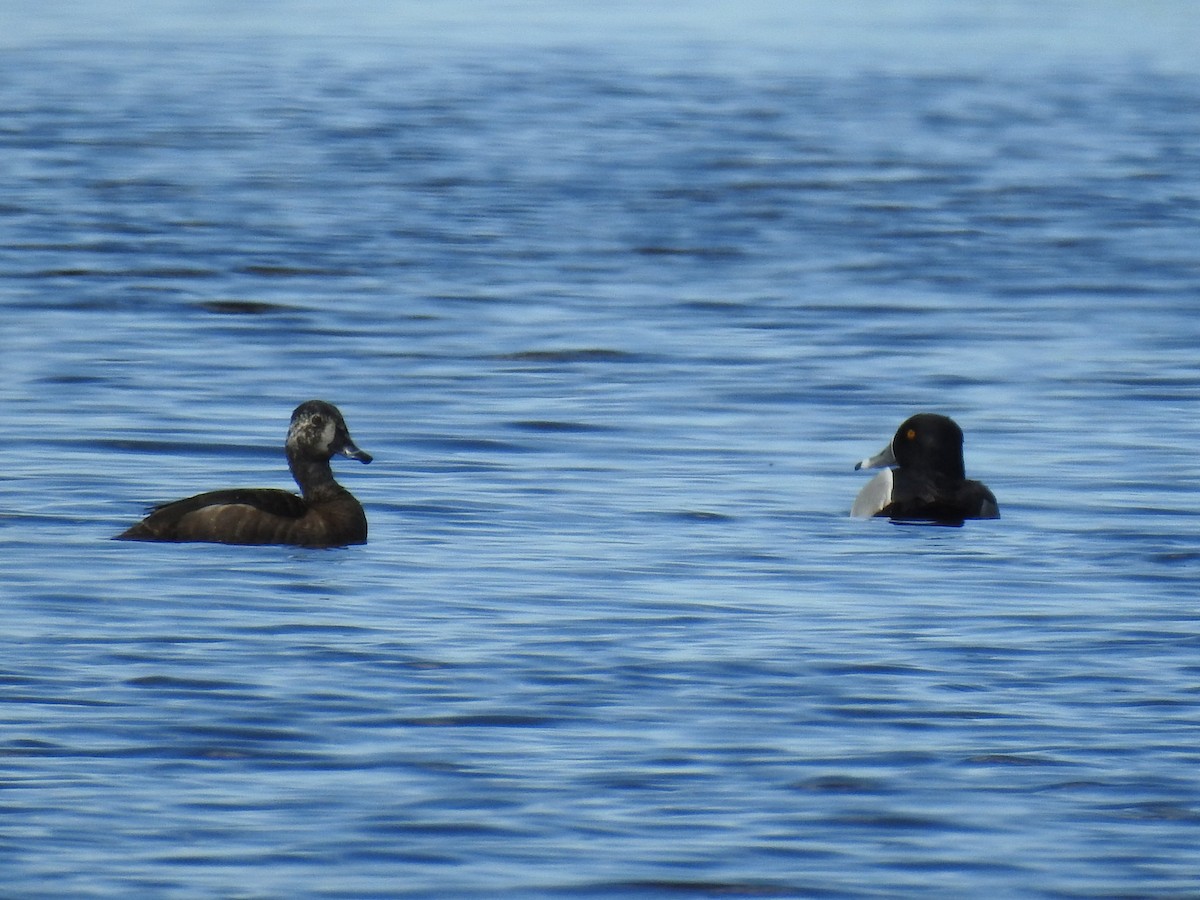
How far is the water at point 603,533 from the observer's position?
755 centimetres

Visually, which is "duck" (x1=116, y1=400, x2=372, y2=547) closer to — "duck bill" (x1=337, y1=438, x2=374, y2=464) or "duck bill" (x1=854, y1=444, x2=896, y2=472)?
"duck bill" (x1=337, y1=438, x2=374, y2=464)

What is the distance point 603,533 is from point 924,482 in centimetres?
198

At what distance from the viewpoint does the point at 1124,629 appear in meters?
10.2

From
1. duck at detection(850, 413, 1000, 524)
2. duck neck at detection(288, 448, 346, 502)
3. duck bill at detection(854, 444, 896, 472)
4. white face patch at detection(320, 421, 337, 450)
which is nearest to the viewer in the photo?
duck neck at detection(288, 448, 346, 502)

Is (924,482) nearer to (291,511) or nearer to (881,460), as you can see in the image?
(881,460)

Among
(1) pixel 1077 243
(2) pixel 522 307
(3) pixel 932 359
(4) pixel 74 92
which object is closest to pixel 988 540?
(3) pixel 932 359

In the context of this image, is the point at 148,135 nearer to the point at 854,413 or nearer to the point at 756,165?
the point at 756,165

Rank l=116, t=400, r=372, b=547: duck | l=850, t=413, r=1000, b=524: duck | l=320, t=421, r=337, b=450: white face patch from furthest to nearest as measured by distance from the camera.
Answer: l=850, t=413, r=1000, b=524: duck
l=320, t=421, r=337, b=450: white face patch
l=116, t=400, r=372, b=547: duck

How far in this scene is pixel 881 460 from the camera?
551 inches

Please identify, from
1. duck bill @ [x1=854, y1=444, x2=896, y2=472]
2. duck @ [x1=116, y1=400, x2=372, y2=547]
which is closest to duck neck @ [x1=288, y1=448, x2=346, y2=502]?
duck @ [x1=116, y1=400, x2=372, y2=547]

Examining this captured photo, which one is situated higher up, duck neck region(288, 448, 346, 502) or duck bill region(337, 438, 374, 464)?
duck bill region(337, 438, 374, 464)

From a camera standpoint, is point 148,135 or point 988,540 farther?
point 148,135

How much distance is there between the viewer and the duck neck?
12686 millimetres

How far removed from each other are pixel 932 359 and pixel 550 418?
342cm
